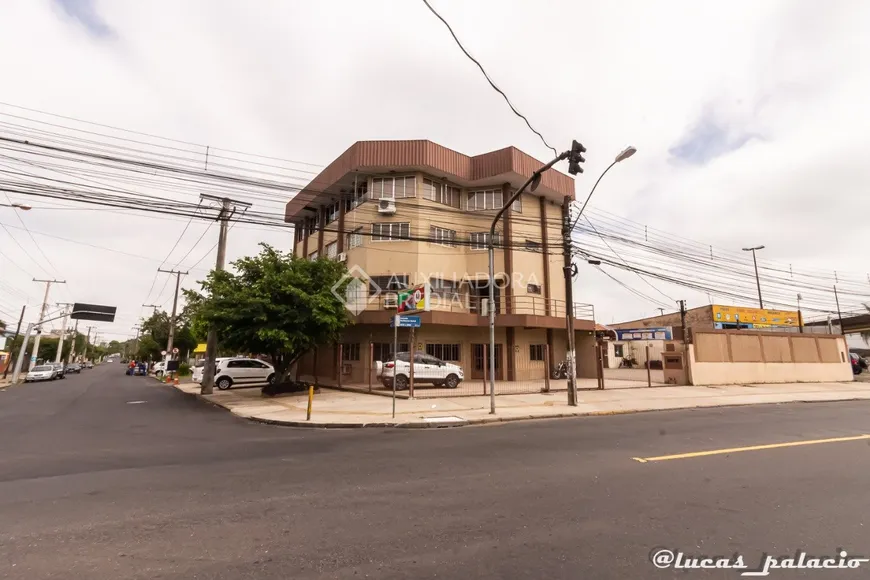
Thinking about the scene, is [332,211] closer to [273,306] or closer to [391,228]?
[391,228]

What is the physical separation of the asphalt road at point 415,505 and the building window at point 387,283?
14444mm

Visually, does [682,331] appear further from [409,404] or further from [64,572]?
[64,572]

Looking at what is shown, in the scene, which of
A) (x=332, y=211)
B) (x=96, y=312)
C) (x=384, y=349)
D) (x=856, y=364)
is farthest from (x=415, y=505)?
(x=96, y=312)

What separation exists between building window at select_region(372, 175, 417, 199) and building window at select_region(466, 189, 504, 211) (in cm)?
407

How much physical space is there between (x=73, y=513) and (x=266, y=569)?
2.96 metres

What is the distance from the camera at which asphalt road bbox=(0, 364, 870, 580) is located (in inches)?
141

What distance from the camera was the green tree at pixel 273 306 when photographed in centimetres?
1745

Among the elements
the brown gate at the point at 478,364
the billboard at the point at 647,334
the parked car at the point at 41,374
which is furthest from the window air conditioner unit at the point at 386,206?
the parked car at the point at 41,374

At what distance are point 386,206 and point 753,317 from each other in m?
40.8

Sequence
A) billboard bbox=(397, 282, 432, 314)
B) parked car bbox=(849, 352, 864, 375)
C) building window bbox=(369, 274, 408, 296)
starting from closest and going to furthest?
billboard bbox=(397, 282, 432, 314) < building window bbox=(369, 274, 408, 296) < parked car bbox=(849, 352, 864, 375)

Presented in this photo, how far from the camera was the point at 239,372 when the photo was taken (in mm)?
24422

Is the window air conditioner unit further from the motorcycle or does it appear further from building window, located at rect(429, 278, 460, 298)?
the motorcycle

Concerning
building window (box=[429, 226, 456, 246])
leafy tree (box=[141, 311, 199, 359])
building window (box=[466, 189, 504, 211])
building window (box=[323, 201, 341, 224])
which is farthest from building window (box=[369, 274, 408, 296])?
leafy tree (box=[141, 311, 199, 359])

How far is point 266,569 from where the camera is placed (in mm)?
3424
